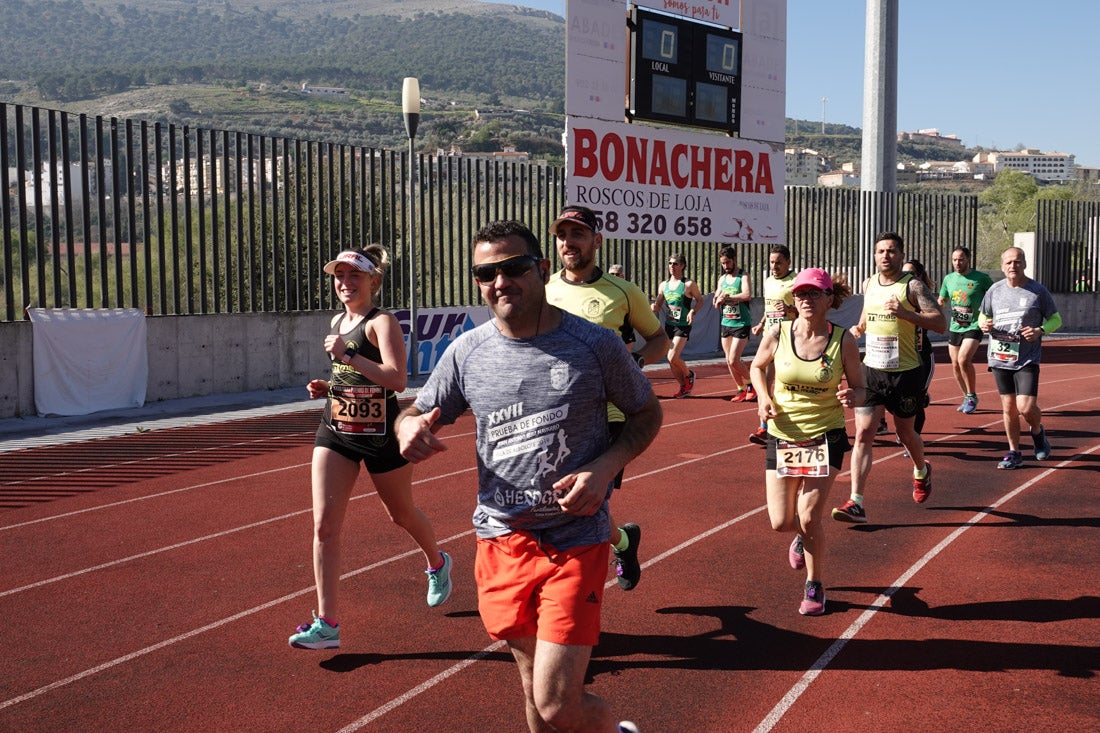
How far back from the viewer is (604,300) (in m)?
6.51

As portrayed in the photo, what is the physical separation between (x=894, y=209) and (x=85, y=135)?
1948 centimetres

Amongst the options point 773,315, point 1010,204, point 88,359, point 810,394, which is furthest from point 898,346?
point 1010,204

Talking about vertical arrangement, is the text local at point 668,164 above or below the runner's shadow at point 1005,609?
above

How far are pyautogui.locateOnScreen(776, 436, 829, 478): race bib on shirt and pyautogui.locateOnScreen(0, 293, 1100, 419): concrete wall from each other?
36.9 ft

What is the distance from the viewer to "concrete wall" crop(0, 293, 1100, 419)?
1418 centimetres

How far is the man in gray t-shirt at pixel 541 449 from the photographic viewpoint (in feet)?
11.5

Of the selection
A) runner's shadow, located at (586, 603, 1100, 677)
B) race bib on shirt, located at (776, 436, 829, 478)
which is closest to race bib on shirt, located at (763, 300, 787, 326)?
race bib on shirt, located at (776, 436, 829, 478)

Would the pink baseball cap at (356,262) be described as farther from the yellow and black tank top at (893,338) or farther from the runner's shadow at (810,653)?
the yellow and black tank top at (893,338)

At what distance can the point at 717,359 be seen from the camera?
910 inches

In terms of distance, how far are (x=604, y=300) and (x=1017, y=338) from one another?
5507 millimetres

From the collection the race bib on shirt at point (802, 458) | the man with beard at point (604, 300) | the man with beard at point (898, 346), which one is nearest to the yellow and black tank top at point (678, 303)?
the man with beard at point (898, 346)

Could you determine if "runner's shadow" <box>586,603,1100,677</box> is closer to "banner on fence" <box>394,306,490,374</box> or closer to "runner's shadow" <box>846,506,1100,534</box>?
"runner's shadow" <box>846,506,1100,534</box>

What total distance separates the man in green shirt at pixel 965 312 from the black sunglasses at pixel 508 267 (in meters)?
11.9

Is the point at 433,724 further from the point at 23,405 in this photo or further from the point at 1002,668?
the point at 23,405
